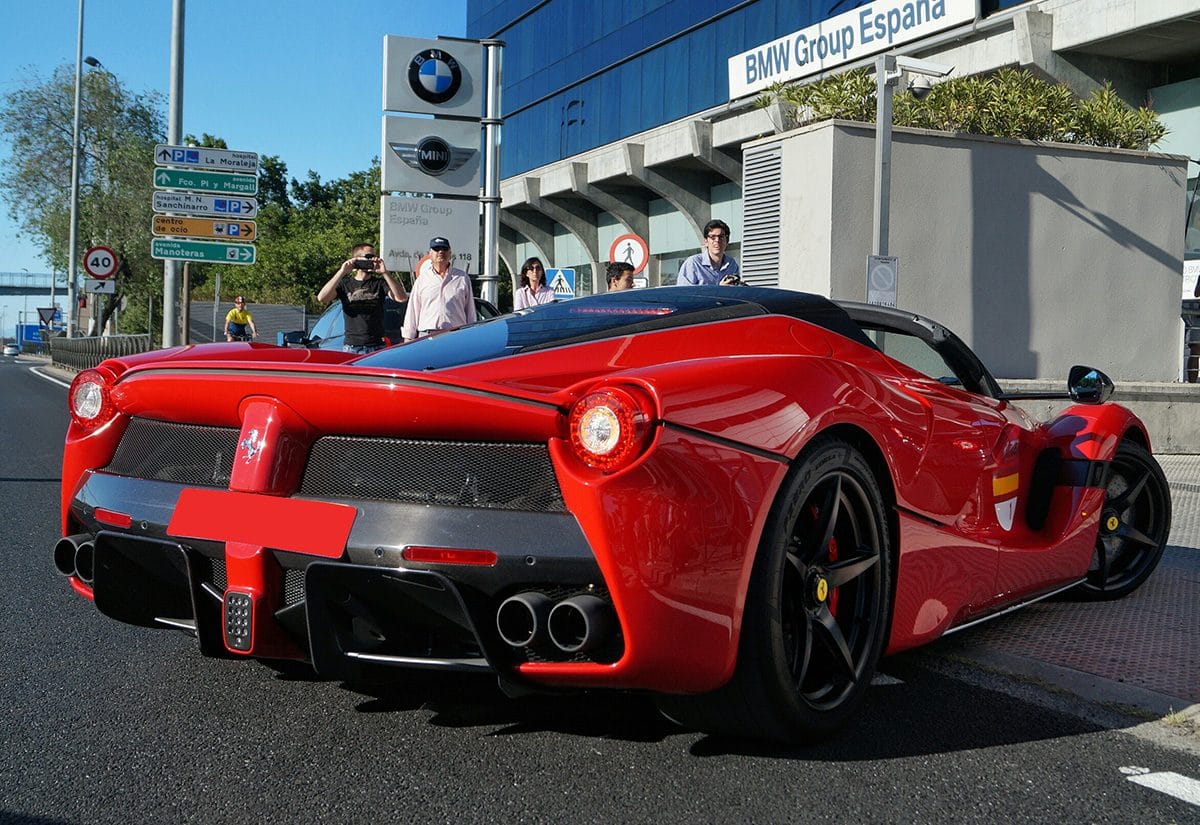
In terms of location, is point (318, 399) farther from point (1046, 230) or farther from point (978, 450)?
point (1046, 230)

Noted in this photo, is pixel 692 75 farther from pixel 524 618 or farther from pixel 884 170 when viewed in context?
pixel 524 618

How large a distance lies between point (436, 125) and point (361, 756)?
1249 centimetres

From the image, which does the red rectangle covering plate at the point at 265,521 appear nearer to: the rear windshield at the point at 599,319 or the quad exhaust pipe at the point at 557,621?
the quad exhaust pipe at the point at 557,621

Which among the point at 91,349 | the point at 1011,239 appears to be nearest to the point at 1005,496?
the point at 1011,239

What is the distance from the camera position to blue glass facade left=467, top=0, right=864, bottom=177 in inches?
1136

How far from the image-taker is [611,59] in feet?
114

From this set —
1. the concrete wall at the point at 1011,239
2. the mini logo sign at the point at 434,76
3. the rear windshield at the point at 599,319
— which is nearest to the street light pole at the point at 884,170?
the concrete wall at the point at 1011,239

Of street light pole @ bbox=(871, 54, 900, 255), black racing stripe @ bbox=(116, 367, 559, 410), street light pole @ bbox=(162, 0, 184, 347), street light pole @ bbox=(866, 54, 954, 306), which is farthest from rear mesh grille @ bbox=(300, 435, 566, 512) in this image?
street light pole @ bbox=(162, 0, 184, 347)

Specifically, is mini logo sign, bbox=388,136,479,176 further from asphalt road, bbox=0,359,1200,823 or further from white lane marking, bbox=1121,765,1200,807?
white lane marking, bbox=1121,765,1200,807

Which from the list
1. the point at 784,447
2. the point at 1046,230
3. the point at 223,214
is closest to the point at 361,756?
the point at 784,447

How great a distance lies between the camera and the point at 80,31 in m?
45.1

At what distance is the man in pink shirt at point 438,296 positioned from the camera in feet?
30.9

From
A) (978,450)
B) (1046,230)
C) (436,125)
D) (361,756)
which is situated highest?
(436,125)

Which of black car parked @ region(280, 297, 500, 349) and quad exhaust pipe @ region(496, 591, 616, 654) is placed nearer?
quad exhaust pipe @ region(496, 591, 616, 654)
